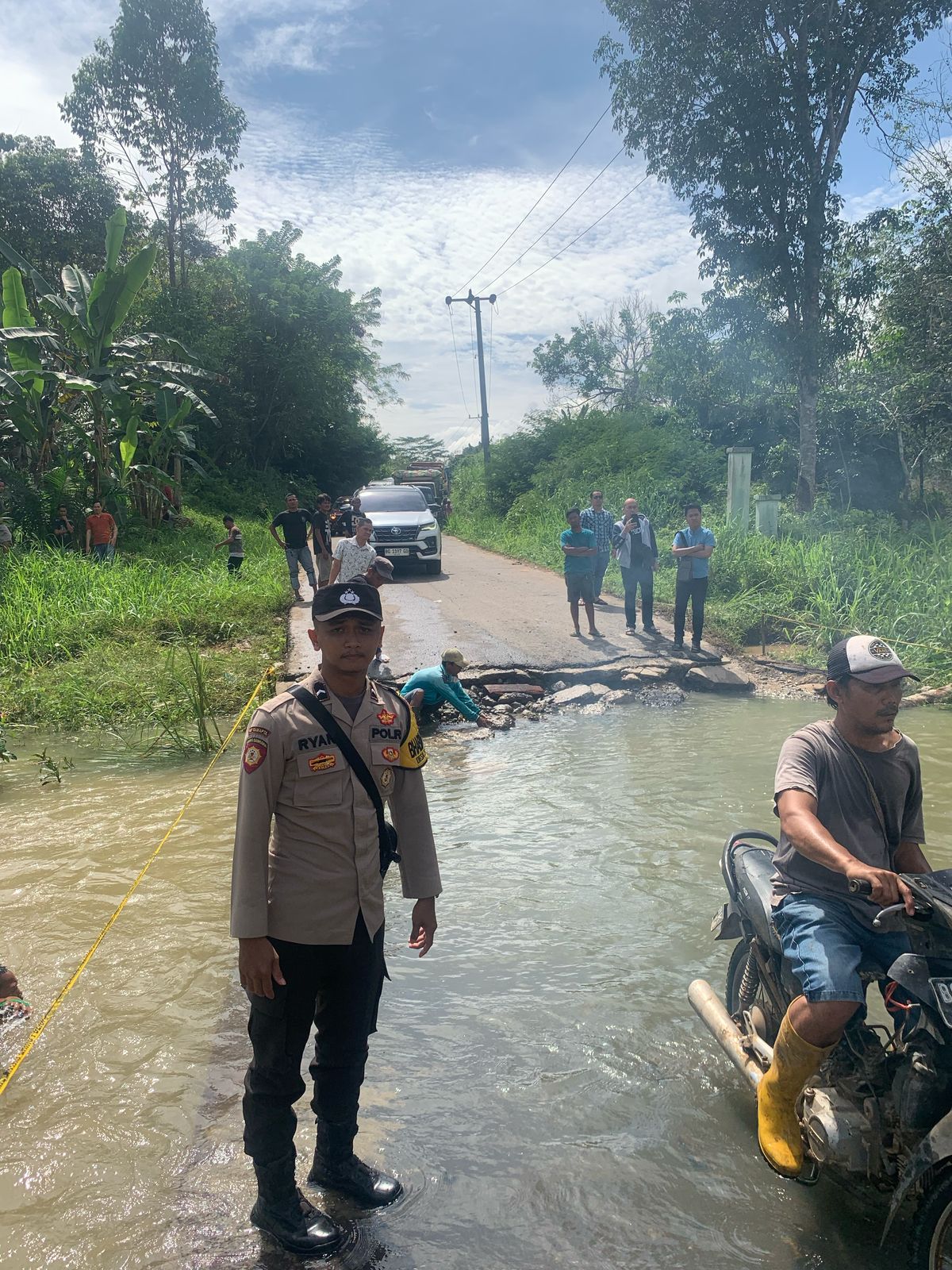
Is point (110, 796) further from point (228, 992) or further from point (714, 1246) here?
point (714, 1246)

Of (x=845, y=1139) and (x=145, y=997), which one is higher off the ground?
(x=845, y=1139)

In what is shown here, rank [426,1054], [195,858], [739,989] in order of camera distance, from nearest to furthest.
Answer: [739,989]
[426,1054]
[195,858]

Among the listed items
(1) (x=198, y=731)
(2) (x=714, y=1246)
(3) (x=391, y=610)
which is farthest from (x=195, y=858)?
(3) (x=391, y=610)

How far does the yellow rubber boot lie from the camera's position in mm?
2658

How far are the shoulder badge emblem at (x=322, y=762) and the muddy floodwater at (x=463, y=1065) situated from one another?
1474mm

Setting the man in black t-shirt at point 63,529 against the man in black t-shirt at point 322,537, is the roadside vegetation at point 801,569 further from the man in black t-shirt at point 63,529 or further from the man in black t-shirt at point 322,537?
the man in black t-shirt at point 63,529

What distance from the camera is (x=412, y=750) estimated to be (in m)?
2.83

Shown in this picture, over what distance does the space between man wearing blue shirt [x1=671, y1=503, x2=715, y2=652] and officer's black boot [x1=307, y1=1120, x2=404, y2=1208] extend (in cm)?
919

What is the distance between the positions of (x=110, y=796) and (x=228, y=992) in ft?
11.1

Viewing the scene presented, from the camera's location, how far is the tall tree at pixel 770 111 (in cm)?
1766

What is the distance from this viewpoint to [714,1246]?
2.79 m

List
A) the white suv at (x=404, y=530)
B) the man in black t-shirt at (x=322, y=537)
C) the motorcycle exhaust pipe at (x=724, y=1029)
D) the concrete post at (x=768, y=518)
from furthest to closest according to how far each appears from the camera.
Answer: the white suv at (x=404, y=530) → the concrete post at (x=768, y=518) → the man in black t-shirt at (x=322, y=537) → the motorcycle exhaust pipe at (x=724, y=1029)

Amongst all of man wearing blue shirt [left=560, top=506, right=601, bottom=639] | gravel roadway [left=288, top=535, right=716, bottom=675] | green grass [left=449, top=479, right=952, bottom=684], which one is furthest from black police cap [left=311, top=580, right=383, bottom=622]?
man wearing blue shirt [left=560, top=506, right=601, bottom=639]

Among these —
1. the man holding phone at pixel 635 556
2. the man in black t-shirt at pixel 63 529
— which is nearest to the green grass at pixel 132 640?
the man in black t-shirt at pixel 63 529
